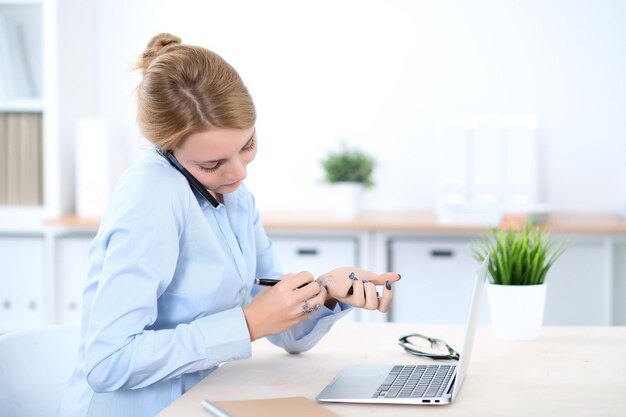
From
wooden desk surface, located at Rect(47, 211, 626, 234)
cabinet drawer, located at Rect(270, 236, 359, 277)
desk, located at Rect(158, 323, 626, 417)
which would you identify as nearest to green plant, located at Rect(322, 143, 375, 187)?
wooden desk surface, located at Rect(47, 211, 626, 234)

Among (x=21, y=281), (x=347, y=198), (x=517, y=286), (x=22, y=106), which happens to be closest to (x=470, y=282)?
(x=347, y=198)

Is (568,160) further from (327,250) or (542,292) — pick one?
(542,292)

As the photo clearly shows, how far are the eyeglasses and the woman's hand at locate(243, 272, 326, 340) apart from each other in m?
0.27

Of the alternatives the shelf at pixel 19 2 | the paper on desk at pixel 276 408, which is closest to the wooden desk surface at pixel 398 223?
the shelf at pixel 19 2

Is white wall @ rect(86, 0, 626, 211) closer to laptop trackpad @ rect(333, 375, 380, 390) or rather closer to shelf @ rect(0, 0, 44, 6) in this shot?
shelf @ rect(0, 0, 44, 6)

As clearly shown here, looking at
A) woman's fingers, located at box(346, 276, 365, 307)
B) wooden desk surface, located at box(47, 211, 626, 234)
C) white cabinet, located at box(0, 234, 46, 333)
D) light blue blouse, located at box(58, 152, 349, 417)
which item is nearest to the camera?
light blue blouse, located at box(58, 152, 349, 417)

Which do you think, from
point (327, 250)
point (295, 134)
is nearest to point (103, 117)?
point (295, 134)

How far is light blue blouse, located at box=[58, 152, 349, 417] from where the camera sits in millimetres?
1349

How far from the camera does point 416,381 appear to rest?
1.38 metres

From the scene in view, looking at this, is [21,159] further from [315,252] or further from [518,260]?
[518,260]

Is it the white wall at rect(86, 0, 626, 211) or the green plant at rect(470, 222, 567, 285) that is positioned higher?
the white wall at rect(86, 0, 626, 211)

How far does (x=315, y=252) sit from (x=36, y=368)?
1.87 m

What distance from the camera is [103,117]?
12.7ft

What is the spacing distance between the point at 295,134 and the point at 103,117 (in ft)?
2.93
